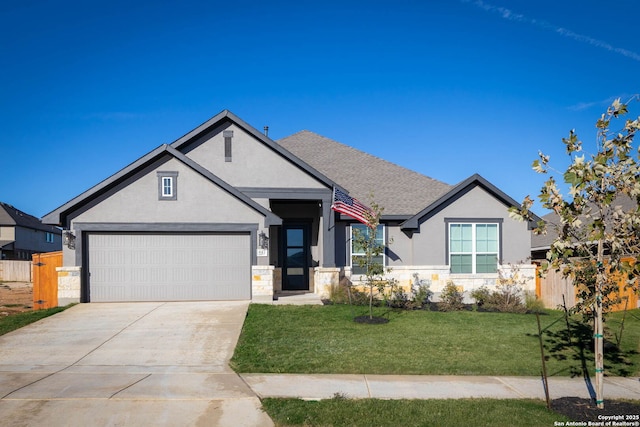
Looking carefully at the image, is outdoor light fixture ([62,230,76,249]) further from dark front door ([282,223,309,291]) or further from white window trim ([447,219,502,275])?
white window trim ([447,219,502,275])

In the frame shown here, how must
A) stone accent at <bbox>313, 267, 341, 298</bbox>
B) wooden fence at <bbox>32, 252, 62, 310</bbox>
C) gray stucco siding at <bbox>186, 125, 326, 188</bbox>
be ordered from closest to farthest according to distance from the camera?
wooden fence at <bbox>32, 252, 62, 310</bbox> → stone accent at <bbox>313, 267, 341, 298</bbox> → gray stucco siding at <bbox>186, 125, 326, 188</bbox>

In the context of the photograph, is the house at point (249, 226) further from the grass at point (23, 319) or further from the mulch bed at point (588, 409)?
the mulch bed at point (588, 409)

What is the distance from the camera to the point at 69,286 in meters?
16.1

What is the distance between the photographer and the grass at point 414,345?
32.0ft

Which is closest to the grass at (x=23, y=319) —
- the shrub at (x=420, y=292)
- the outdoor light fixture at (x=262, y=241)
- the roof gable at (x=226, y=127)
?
the outdoor light fixture at (x=262, y=241)

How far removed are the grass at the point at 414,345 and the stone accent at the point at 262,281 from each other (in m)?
1.34

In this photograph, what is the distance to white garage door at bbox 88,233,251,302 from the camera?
1656 centimetres

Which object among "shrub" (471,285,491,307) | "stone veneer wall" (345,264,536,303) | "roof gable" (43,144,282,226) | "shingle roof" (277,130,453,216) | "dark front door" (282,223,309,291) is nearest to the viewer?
"roof gable" (43,144,282,226)

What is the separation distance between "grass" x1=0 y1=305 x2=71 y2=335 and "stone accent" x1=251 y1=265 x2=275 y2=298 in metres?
5.73

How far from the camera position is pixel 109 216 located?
53.9ft

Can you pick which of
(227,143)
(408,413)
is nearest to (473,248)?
(227,143)

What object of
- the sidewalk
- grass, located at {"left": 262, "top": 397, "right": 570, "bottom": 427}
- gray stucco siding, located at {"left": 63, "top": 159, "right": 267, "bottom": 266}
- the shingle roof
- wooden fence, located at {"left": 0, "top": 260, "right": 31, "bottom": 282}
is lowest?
wooden fence, located at {"left": 0, "top": 260, "right": 31, "bottom": 282}

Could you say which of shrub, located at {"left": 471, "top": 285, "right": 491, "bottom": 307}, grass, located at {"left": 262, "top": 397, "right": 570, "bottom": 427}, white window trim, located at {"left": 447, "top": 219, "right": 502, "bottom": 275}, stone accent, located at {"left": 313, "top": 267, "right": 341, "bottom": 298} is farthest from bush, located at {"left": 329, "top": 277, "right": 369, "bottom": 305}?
grass, located at {"left": 262, "top": 397, "right": 570, "bottom": 427}

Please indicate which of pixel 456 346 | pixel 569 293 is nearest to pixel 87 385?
pixel 456 346
